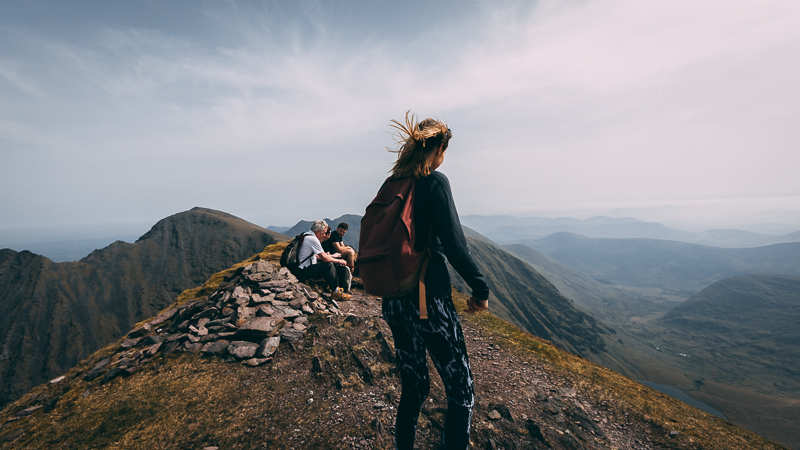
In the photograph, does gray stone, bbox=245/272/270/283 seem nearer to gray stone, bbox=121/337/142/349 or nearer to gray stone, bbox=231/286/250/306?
gray stone, bbox=231/286/250/306

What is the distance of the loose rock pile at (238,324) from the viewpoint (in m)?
8.24

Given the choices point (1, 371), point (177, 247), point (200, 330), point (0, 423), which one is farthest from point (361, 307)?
point (177, 247)

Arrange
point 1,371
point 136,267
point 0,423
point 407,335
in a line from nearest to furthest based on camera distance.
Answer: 1. point 407,335
2. point 0,423
3. point 1,371
4. point 136,267

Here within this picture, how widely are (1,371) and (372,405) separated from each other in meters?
162

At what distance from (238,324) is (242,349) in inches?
39.0

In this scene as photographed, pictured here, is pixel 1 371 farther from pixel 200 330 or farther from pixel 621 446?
pixel 621 446

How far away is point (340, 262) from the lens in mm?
12250

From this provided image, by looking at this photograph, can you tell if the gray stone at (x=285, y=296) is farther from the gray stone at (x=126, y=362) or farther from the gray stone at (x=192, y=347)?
the gray stone at (x=126, y=362)

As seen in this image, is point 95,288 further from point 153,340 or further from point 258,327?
point 258,327

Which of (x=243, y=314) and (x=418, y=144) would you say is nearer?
(x=418, y=144)

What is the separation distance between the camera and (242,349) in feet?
26.9

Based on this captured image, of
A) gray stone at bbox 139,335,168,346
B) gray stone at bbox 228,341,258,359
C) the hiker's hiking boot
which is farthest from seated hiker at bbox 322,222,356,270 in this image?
gray stone at bbox 139,335,168,346

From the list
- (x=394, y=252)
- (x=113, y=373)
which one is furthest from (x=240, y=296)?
(x=394, y=252)

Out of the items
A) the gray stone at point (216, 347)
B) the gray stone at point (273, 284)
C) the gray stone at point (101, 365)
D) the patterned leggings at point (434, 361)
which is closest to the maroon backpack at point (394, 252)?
the patterned leggings at point (434, 361)
